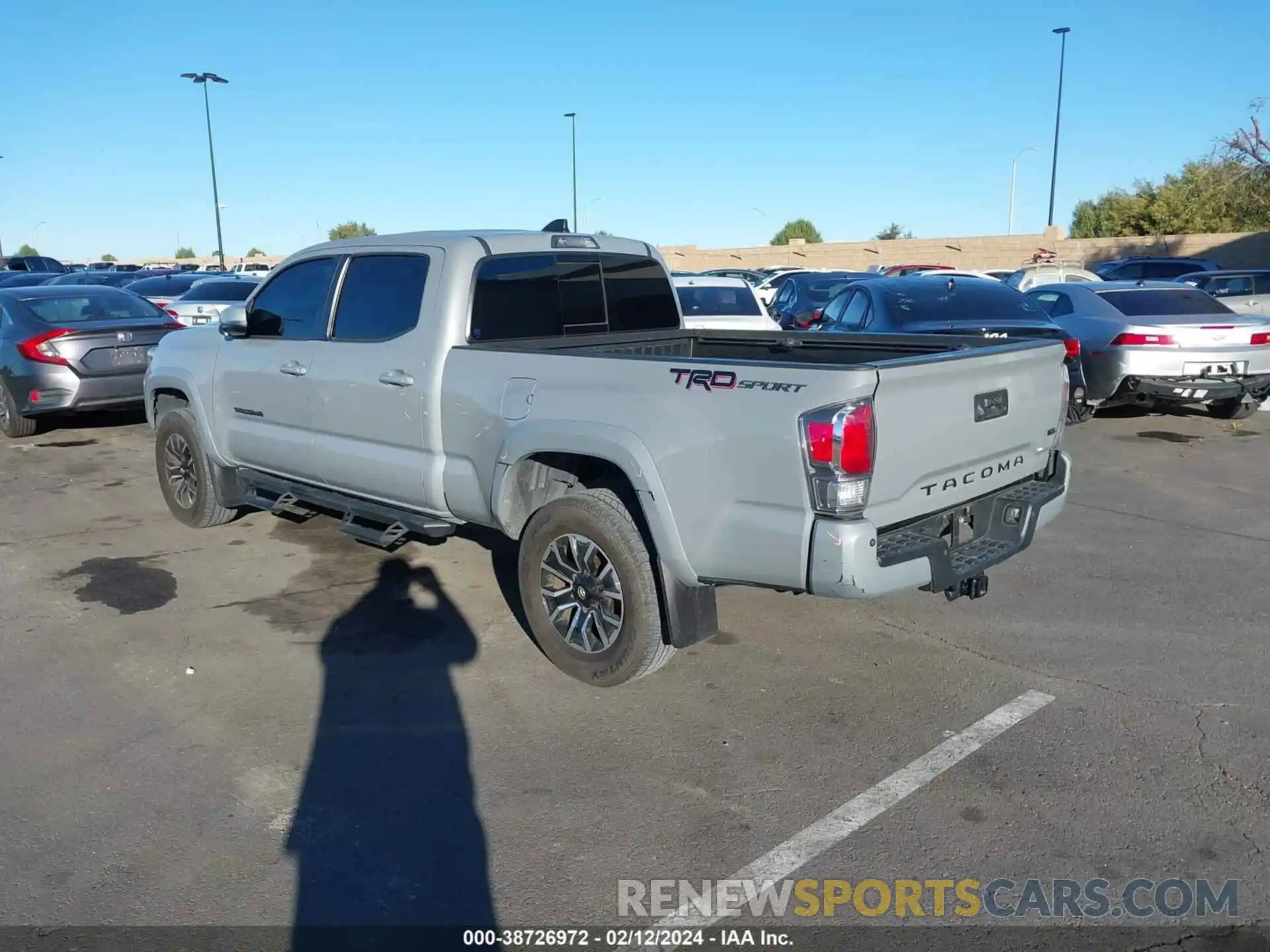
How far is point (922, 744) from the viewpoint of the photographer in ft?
13.5

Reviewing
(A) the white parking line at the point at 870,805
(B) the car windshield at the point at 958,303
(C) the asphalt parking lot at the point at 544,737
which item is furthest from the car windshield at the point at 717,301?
(A) the white parking line at the point at 870,805

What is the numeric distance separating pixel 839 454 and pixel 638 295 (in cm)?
283

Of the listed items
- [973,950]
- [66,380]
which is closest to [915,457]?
[973,950]

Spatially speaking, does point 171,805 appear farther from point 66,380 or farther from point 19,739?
point 66,380

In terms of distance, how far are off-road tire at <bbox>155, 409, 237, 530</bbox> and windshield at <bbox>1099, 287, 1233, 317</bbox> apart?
908cm

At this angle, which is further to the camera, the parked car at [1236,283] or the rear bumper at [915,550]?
the parked car at [1236,283]

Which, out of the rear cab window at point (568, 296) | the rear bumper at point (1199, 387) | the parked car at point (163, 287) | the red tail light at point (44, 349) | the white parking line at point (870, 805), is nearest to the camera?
the white parking line at point (870, 805)

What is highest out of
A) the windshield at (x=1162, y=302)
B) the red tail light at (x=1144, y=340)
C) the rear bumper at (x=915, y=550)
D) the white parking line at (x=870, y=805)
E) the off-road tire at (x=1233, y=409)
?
the windshield at (x=1162, y=302)

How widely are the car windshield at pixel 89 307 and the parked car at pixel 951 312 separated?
24.6 feet

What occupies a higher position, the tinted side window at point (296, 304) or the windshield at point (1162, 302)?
the tinted side window at point (296, 304)

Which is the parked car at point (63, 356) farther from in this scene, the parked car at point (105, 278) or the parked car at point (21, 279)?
the parked car at point (21, 279)

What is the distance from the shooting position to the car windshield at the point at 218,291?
16453 millimetres

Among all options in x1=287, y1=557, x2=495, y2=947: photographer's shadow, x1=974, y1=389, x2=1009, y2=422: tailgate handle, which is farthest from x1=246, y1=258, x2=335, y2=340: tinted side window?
x1=974, y1=389, x2=1009, y2=422: tailgate handle

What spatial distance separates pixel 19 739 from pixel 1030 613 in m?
4.87
